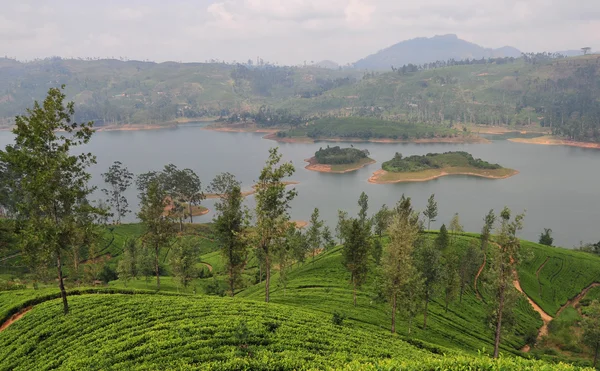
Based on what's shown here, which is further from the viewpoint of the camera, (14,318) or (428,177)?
(428,177)

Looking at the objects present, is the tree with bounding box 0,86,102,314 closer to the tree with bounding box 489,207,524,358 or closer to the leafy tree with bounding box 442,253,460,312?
the tree with bounding box 489,207,524,358

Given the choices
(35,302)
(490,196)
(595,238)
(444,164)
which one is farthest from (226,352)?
(444,164)

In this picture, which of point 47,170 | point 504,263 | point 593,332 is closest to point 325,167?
point 593,332

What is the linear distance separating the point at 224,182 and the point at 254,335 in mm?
99187

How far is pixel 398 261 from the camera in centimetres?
3048

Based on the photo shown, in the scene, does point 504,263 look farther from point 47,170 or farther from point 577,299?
point 577,299

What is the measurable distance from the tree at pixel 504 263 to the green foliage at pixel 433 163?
123426mm

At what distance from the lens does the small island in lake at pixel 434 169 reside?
490 ft

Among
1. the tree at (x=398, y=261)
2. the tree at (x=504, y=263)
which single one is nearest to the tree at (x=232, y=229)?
the tree at (x=398, y=261)

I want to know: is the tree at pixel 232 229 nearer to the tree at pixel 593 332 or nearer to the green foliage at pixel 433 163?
the tree at pixel 593 332

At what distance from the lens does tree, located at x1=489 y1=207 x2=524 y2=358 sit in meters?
28.5

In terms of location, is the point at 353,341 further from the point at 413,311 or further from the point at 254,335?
the point at 413,311

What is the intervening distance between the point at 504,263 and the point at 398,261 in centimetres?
858

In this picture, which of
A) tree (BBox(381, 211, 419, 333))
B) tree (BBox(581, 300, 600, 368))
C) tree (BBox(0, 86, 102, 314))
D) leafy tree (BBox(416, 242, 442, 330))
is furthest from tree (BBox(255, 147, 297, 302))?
tree (BBox(581, 300, 600, 368))
